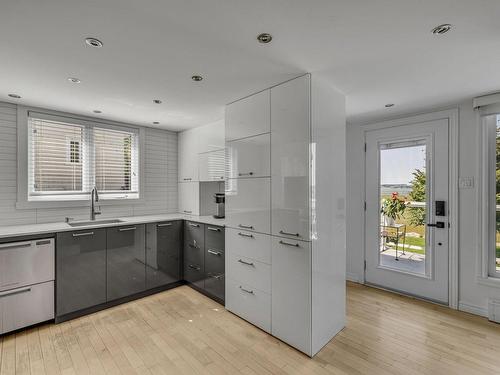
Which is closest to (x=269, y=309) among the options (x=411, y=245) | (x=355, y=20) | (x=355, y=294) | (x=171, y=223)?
(x=355, y=294)

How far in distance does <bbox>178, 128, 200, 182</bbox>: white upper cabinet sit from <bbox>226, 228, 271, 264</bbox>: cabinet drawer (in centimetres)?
147

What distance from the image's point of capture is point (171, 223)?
3.62 m

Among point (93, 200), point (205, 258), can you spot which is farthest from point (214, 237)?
point (93, 200)

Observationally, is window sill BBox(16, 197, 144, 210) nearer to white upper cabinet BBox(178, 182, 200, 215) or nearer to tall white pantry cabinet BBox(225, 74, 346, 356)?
white upper cabinet BBox(178, 182, 200, 215)

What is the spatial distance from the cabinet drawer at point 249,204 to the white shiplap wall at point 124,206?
1779 millimetres

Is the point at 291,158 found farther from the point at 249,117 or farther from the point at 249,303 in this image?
the point at 249,303

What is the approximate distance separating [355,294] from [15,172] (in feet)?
14.7

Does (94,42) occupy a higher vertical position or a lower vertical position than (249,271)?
higher

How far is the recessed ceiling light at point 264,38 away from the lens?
1607 mm

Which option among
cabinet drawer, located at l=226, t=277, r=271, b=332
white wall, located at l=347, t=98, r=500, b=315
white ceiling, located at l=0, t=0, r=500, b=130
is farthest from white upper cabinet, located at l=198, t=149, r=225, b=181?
white wall, located at l=347, t=98, r=500, b=315

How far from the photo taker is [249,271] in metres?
2.66

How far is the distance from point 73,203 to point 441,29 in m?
4.10

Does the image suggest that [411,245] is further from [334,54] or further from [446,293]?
[334,54]

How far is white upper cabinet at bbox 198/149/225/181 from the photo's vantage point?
11.6ft
